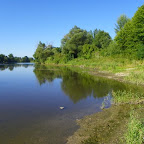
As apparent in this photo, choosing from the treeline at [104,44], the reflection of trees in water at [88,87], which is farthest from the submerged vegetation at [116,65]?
the reflection of trees in water at [88,87]

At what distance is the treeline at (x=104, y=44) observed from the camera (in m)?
32.2

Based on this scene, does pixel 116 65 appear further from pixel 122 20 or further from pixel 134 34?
pixel 122 20

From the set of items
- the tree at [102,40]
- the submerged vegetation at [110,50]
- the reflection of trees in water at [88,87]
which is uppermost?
the tree at [102,40]

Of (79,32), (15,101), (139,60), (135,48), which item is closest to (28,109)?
(15,101)

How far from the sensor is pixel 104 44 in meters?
64.8

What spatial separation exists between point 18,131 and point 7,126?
0.86 meters

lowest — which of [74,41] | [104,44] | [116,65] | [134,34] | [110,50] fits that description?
[116,65]

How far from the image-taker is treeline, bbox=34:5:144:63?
3225 cm

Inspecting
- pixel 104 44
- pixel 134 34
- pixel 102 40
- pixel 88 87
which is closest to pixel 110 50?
pixel 134 34

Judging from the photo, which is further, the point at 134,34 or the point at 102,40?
the point at 102,40

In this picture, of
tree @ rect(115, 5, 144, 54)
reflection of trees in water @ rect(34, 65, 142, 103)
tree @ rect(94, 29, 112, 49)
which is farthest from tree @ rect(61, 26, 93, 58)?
reflection of trees in water @ rect(34, 65, 142, 103)

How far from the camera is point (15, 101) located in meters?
11.4

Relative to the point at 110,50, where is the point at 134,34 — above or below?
above

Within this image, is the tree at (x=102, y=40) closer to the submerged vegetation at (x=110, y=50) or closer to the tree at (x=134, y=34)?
the submerged vegetation at (x=110, y=50)
